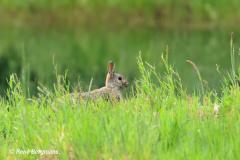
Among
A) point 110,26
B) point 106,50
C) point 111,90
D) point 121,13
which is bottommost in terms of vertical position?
point 106,50

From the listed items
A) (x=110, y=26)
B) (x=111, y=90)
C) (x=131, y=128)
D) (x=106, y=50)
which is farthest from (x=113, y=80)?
(x=110, y=26)

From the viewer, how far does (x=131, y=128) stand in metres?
6.44

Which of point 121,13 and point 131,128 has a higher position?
point 121,13

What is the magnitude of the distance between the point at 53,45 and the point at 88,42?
5.28 feet

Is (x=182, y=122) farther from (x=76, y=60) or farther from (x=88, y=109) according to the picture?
(x=76, y=60)

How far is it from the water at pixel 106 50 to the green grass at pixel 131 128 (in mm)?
5626

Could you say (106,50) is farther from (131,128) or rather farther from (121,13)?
(131,128)

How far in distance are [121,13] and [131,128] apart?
23540mm

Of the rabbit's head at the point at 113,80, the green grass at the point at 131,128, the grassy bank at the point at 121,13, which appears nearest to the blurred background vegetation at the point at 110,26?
the grassy bank at the point at 121,13

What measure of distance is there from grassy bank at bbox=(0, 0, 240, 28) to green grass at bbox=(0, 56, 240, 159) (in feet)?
70.1

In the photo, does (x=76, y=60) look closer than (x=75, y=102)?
No

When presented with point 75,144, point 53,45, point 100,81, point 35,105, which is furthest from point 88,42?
point 75,144

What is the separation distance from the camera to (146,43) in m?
25.0

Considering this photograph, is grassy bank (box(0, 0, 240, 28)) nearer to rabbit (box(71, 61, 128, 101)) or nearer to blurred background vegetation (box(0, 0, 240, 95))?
blurred background vegetation (box(0, 0, 240, 95))
